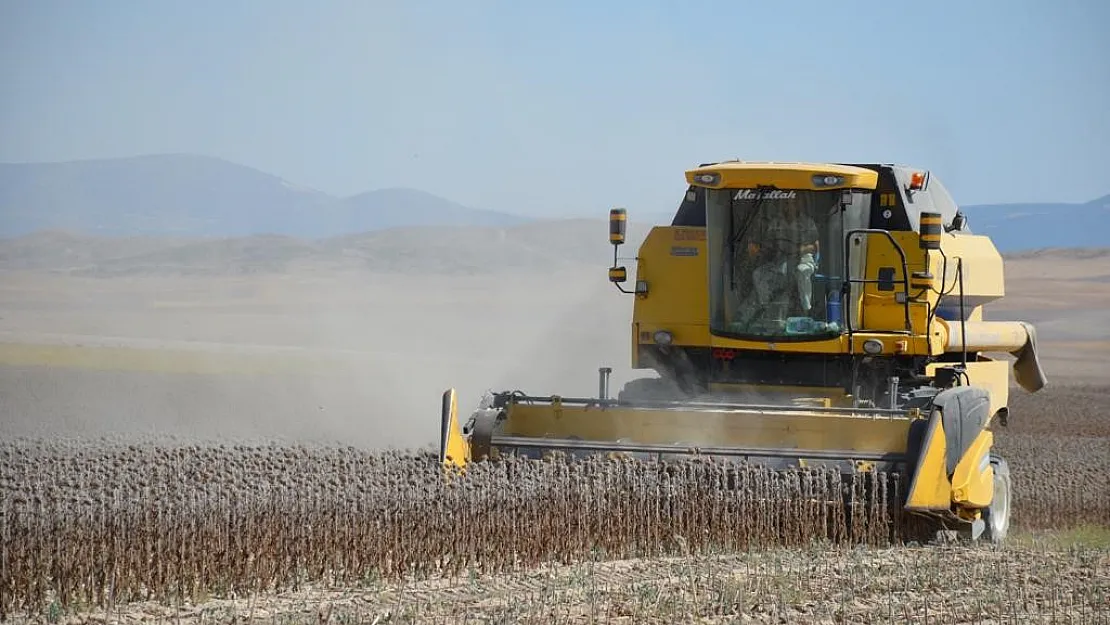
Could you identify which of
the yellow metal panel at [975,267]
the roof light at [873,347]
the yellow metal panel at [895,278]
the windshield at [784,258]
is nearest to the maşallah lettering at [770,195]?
the windshield at [784,258]

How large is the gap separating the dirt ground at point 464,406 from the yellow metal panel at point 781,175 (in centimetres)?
298

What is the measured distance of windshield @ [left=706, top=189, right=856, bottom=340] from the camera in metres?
11.1

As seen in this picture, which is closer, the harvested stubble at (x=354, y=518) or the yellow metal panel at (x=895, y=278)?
the harvested stubble at (x=354, y=518)

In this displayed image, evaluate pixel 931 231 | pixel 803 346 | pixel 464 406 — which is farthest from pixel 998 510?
pixel 464 406

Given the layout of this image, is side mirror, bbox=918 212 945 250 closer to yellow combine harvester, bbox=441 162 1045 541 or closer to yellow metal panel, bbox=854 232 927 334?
yellow combine harvester, bbox=441 162 1045 541

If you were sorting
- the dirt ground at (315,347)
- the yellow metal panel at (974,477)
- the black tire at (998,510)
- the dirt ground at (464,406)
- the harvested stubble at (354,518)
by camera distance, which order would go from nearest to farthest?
the dirt ground at (464,406), the harvested stubble at (354,518), the yellow metal panel at (974,477), the black tire at (998,510), the dirt ground at (315,347)

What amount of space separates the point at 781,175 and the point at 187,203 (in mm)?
173393

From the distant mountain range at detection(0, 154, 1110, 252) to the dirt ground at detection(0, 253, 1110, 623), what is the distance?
70.5 meters

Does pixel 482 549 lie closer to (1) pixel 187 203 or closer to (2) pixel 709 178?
(2) pixel 709 178

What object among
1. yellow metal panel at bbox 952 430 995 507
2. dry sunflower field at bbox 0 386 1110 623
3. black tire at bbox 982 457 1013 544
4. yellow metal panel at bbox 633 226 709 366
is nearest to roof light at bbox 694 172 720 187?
yellow metal panel at bbox 633 226 709 366

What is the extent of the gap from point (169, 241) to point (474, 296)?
40.3m

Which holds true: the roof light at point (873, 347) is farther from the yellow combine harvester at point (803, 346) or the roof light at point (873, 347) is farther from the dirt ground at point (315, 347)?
the dirt ground at point (315, 347)

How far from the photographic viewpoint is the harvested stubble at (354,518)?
7969mm

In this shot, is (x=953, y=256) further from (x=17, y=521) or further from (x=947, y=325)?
(x=17, y=521)
